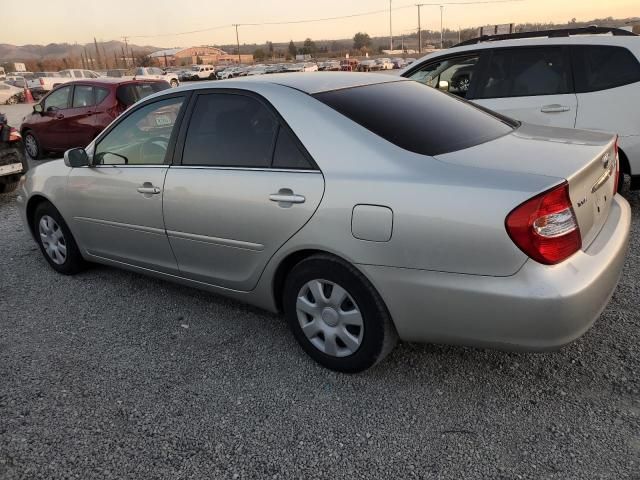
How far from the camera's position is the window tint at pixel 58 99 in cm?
1052

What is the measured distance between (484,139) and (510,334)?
110cm

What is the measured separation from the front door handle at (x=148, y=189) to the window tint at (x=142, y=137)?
0.16m

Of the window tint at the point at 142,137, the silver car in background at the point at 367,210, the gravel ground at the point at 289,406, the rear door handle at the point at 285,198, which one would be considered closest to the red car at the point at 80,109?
the window tint at the point at 142,137

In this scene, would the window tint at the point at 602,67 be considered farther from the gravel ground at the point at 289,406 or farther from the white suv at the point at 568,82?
the gravel ground at the point at 289,406

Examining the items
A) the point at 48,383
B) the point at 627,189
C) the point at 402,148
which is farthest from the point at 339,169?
the point at 627,189

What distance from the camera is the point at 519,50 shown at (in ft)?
17.9

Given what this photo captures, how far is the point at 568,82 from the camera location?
17.1ft

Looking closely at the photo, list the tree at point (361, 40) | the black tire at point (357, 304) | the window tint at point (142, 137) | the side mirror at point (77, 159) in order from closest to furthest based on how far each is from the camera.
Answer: the black tire at point (357, 304)
the window tint at point (142, 137)
the side mirror at point (77, 159)
the tree at point (361, 40)

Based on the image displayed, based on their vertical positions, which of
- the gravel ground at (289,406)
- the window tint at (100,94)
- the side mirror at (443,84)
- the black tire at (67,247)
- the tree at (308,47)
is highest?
the tree at (308,47)

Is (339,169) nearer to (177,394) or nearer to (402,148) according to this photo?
(402,148)

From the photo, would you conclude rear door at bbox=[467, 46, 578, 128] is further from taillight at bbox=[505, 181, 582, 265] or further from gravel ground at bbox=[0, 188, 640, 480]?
taillight at bbox=[505, 181, 582, 265]

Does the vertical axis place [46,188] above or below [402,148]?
below

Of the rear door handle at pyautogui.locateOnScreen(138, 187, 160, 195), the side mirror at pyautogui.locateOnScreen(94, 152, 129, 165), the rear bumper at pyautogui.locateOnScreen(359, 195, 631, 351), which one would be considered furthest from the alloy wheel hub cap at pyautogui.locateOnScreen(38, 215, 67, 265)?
the rear bumper at pyautogui.locateOnScreen(359, 195, 631, 351)

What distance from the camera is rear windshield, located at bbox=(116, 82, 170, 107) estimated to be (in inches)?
388
